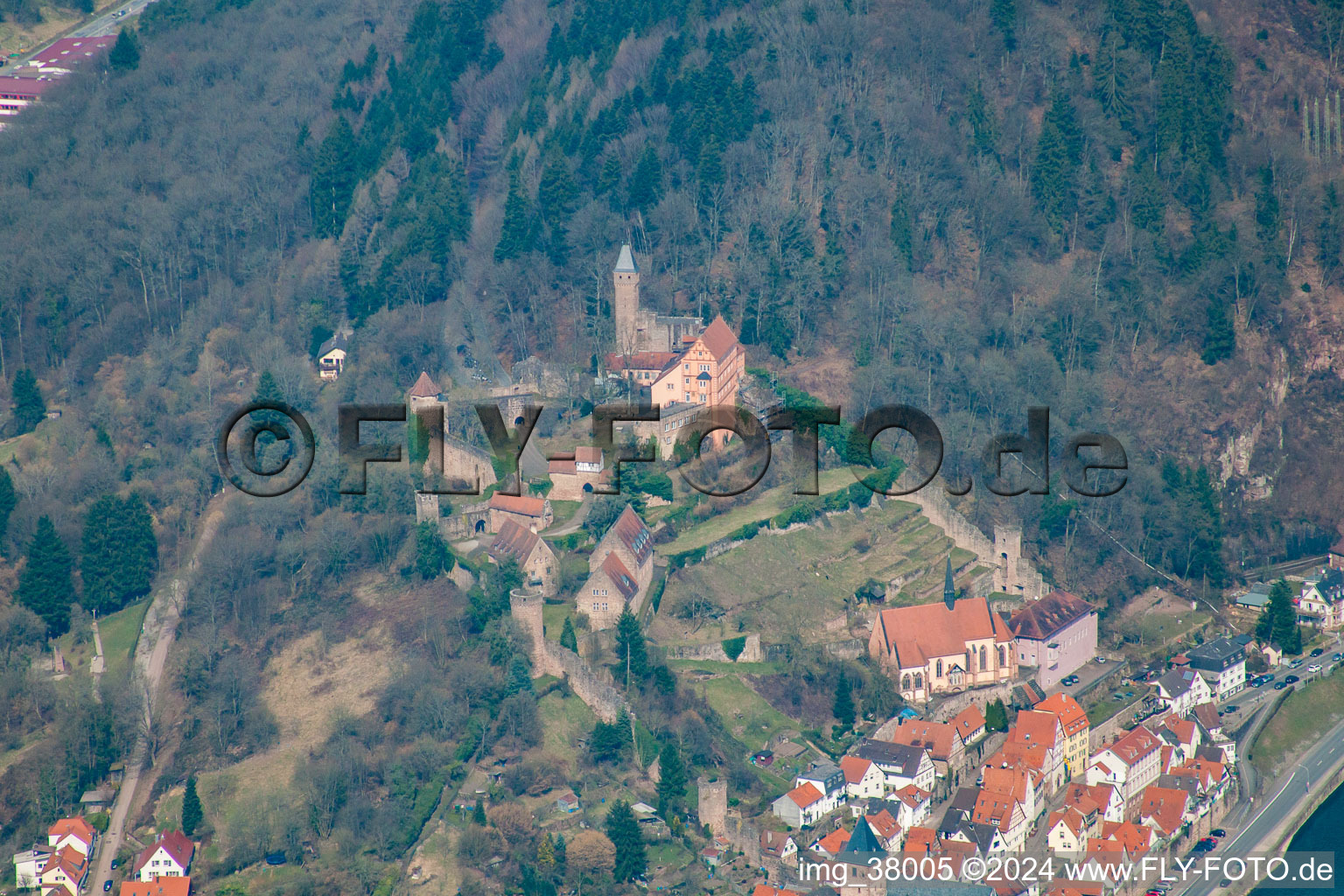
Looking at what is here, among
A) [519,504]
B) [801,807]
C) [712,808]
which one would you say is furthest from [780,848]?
[519,504]

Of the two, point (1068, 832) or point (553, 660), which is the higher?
point (553, 660)

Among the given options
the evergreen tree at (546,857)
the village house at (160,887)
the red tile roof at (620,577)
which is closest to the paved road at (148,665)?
the village house at (160,887)

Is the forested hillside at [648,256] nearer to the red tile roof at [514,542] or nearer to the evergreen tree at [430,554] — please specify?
the evergreen tree at [430,554]

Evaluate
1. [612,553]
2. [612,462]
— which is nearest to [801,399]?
[612,462]

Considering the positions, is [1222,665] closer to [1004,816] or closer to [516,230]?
[1004,816]

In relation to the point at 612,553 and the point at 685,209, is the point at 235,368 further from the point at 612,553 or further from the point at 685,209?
the point at 612,553

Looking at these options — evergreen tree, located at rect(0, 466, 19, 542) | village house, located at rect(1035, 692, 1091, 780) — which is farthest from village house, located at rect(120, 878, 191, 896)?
village house, located at rect(1035, 692, 1091, 780)

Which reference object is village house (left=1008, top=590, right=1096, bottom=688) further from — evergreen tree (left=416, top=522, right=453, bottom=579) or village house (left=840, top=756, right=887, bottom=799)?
evergreen tree (left=416, top=522, right=453, bottom=579)
